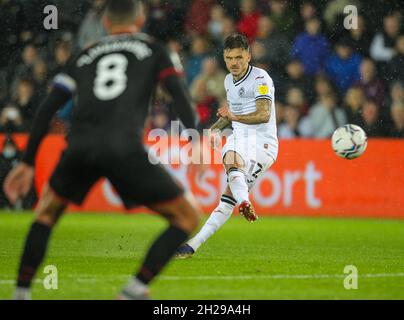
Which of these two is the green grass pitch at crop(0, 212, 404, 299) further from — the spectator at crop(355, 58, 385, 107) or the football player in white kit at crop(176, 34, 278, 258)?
the spectator at crop(355, 58, 385, 107)

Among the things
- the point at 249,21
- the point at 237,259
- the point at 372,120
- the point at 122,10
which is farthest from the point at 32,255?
the point at 249,21

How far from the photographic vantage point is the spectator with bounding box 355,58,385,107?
15180 millimetres

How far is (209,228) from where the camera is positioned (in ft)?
30.7

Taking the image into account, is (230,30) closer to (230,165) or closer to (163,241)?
(230,165)

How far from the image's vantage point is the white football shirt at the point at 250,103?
33.1 feet

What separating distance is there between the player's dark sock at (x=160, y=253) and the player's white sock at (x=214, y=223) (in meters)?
3.21

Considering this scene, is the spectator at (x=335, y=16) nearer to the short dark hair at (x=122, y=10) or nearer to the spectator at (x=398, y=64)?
the spectator at (x=398, y=64)

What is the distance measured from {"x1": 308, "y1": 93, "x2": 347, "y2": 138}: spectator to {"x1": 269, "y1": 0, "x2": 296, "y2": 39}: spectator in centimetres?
129

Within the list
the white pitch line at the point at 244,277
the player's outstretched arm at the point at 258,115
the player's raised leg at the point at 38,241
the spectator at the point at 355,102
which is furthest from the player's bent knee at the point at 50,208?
the spectator at the point at 355,102

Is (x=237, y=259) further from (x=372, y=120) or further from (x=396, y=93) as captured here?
(x=396, y=93)

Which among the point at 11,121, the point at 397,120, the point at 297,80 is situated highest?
the point at 297,80

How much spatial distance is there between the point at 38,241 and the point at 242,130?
434 centimetres

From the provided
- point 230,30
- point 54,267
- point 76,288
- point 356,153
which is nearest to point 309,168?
point 230,30

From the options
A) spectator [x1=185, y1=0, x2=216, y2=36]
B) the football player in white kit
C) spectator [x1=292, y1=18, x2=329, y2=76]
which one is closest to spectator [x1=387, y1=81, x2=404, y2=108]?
spectator [x1=292, y1=18, x2=329, y2=76]
